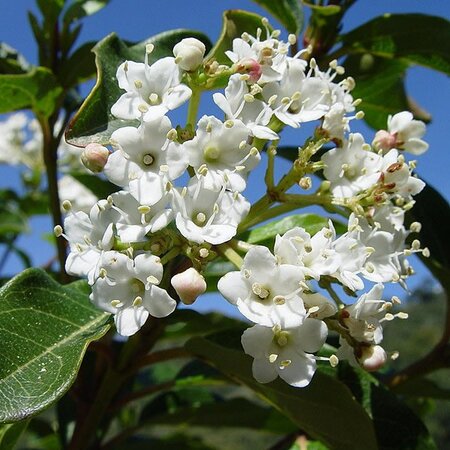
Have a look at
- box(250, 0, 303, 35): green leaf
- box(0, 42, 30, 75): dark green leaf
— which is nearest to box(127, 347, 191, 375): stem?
box(250, 0, 303, 35): green leaf

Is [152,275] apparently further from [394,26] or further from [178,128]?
[394,26]

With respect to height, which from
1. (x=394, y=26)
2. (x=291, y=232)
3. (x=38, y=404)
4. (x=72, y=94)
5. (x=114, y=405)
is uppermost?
(x=394, y=26)

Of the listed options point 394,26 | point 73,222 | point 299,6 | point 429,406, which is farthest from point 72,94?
point 429,406

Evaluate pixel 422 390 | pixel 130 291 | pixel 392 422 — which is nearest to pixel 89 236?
pixel 130 291

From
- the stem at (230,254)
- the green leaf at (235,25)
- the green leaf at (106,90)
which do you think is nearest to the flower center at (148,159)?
the green leaf at (106,90)

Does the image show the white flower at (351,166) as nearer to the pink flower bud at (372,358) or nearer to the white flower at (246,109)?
the white flower at (246,109)

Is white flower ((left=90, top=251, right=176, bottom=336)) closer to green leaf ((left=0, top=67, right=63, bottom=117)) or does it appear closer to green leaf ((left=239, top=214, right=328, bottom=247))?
green leaf ((left=239, top=214, right=328, bottom=247))
